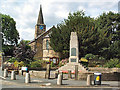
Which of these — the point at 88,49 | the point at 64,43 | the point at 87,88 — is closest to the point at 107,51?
the point at 88,49

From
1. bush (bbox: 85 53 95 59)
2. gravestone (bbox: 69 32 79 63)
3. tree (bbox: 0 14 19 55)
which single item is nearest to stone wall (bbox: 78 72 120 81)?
gravestone (bbox: 69 32 79 63)

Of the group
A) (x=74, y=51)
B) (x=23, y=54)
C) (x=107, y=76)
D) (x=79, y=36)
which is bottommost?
(x=107, y=76)

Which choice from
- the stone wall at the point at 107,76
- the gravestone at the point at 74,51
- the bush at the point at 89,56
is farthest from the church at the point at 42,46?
the stone wall at the point at 107,76

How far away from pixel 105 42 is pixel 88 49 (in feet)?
16.8

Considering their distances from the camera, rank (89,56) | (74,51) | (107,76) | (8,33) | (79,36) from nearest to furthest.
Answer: (107,76), (74,51), (79,36), (89,56), (8,33)

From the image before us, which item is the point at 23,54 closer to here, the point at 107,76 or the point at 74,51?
the point at 74,51

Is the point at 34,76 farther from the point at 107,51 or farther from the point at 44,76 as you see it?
the point at 107,51

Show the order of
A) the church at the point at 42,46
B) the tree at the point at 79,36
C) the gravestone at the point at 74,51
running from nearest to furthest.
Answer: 1. the gravestone at the point at 74,51
2. the tree at the point at 79,36
3. the church at the point at 42,46

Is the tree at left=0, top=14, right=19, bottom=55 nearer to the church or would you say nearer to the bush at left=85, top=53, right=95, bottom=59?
the church

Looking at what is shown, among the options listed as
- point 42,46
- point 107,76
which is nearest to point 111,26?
point 42,46

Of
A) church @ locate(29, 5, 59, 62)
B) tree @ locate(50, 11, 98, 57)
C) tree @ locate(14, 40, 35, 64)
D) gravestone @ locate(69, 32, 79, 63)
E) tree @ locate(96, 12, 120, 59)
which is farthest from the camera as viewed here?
church @ locate(29, 5, 59, 62)

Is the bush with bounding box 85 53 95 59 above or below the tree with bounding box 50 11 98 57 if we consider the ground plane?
below

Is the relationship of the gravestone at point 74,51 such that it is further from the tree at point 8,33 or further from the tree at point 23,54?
the tree at point 8,33

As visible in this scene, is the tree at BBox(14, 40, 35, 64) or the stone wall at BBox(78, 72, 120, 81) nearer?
the stone wall at BBox(78, 72, 120, 81)
